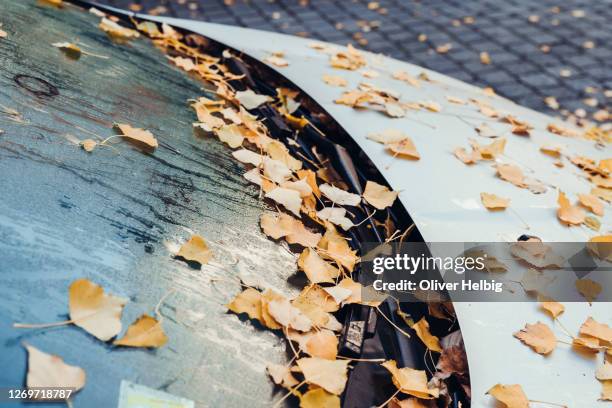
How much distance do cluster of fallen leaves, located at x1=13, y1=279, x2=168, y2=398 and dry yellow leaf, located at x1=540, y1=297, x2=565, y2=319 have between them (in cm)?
72

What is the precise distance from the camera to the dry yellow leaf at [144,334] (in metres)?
0.86

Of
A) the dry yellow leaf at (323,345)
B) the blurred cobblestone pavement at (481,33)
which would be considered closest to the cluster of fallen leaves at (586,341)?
the dry yellow leaf at (323,345)

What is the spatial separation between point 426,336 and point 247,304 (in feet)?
1.12

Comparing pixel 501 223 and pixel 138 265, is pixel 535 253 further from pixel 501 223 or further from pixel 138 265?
pixel 138 265

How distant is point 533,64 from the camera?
500cm

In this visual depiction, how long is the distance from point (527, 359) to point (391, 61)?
199 cm

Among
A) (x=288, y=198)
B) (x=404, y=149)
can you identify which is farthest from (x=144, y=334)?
(x=404, y=149)

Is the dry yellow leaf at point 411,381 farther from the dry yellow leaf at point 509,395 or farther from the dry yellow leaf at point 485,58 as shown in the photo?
the dry yellow leaf at point 485,58

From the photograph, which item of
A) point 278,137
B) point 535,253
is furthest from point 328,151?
point 535,253

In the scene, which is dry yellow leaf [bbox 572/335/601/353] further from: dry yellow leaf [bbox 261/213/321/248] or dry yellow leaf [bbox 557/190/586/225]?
dry yellow leaf [bbox 261/213/321/248]

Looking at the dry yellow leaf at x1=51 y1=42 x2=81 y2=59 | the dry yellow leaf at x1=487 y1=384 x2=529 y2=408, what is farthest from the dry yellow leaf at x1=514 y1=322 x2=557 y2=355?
the dry yellow leaf at x1=51 y1=42 x2=81 y2=59

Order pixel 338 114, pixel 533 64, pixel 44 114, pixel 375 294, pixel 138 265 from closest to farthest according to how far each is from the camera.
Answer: pixel 138 265
pixel 375 294
pixel 44 114
pixel 338 114
pixel 533 64

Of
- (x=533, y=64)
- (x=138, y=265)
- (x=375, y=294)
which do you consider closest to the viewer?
(x=138, y=265)

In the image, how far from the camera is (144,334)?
0.88 m
